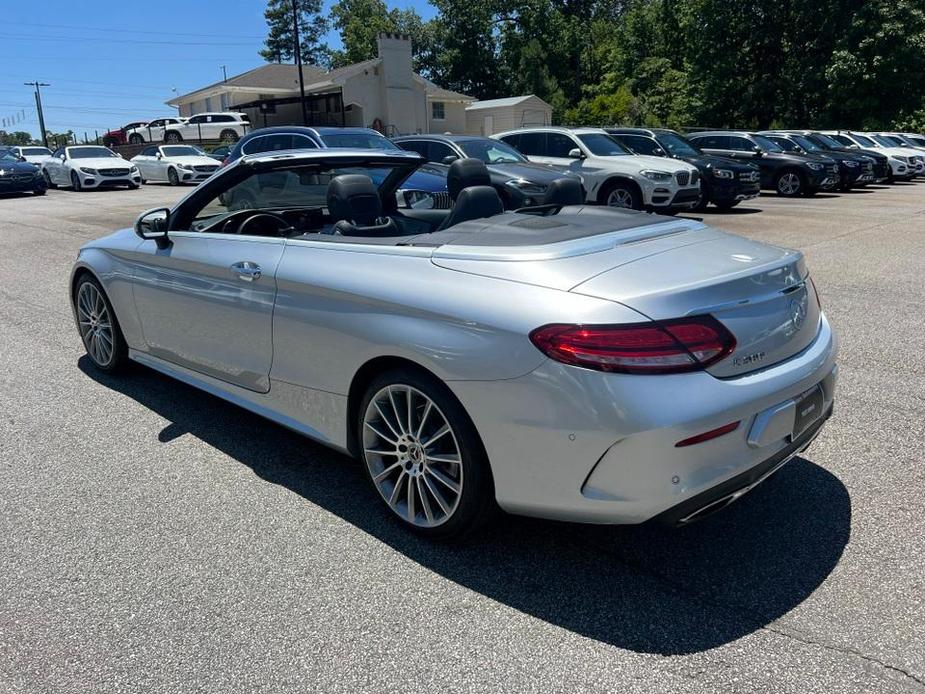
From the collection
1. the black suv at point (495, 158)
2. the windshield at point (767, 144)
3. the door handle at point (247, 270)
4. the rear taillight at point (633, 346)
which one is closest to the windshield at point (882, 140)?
the windshield at point (767, 144)

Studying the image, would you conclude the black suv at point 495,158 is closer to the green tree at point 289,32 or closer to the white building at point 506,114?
the white building at point 506,114

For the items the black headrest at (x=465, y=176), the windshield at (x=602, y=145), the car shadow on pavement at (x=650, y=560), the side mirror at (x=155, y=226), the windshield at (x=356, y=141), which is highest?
the windshield at (x=356, y=141)

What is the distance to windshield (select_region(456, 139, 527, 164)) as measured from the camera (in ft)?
41.5

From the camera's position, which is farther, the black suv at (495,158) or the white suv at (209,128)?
the white suv at (209,128)

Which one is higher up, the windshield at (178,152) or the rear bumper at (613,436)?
the windshield at (178,152)

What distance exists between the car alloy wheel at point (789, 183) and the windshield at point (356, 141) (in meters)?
12.0

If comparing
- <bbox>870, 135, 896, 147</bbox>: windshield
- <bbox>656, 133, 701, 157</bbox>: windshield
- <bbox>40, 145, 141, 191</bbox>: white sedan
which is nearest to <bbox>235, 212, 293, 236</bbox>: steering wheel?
<bbox>656, 133, 701, 157</bbox>: windshield

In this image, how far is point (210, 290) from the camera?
3.99 metres

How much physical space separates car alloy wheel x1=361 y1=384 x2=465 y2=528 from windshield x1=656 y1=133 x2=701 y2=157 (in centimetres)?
1466

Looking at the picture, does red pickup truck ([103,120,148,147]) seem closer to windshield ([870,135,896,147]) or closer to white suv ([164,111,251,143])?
white suv ([164,111,251,143])

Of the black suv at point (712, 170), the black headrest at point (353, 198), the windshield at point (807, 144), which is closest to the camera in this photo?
the black headrest at point (353, 198)

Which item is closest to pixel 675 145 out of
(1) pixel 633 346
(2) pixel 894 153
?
(2) pixel 894 153

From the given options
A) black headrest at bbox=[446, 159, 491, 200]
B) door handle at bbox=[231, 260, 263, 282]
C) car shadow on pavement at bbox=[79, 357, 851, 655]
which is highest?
black headrest at bbox=[446, 159, 491, 200]

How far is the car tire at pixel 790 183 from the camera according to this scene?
782 inches
